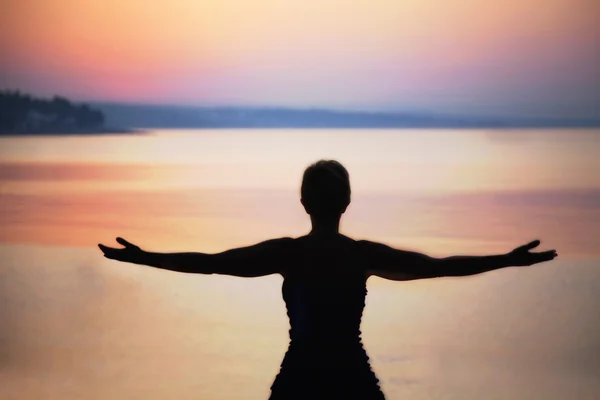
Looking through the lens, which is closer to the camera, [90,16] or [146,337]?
[146,337]

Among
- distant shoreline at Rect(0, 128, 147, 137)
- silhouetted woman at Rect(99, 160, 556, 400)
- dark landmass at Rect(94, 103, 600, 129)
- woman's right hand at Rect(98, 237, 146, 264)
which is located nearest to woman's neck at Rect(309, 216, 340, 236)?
silhouetted woman at Rect(99, 160, 556, 400)

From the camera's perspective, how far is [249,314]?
3766 millimetres

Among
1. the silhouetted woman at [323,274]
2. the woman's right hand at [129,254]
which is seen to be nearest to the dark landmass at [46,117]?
the woman's right hand at [129,254]

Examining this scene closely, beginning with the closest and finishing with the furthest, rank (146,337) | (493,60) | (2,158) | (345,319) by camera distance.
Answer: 1. (345,319)
2. (146,337)
3. (493,60)
4. (2,158)

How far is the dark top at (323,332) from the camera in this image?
1627mm

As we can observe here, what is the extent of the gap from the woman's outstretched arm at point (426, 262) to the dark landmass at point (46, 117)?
2843 mm

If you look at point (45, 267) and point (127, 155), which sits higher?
point (127, 155)

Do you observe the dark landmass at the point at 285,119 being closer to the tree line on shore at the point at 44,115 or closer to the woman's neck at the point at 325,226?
the tree line on shore at the point at 44,115

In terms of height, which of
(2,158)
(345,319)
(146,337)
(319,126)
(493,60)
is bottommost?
(146,337)

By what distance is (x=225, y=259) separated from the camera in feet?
5.52

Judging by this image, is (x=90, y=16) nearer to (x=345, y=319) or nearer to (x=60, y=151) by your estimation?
(x=60, y=151)

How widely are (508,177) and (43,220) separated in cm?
215

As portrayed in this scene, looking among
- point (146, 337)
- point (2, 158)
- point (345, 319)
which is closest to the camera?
point (345, 319)

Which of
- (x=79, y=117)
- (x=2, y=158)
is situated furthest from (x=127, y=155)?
(x=2, y=158)
